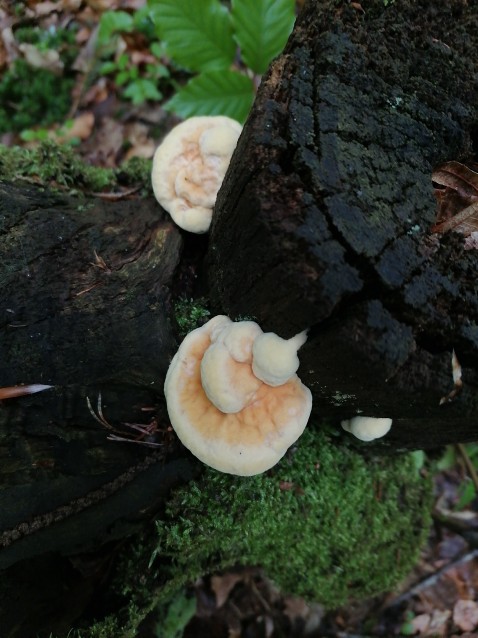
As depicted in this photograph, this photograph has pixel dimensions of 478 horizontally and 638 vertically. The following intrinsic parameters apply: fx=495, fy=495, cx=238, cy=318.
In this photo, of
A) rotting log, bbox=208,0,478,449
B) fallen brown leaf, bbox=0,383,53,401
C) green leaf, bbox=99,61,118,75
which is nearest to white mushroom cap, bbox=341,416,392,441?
rotting log, bbox=208,0,478,449

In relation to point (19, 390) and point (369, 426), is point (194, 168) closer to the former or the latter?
point (19, 390)

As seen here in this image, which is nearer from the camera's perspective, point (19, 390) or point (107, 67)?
point (19, 390)

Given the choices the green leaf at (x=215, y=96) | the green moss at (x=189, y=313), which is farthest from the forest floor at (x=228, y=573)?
the green moss at (x=189, y=313)

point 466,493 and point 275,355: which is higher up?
point 275,355

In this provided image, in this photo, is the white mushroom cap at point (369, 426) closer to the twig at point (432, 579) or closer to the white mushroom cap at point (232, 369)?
the white mushroom cap at point (232, 369)

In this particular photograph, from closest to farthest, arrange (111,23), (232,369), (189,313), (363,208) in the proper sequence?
(363,208), (232,369), (189,313), (111,23)

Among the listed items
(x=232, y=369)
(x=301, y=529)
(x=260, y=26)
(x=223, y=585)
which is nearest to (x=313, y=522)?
(x=301, y=529)

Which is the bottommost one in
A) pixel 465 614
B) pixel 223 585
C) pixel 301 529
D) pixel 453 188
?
pixel 465 614
